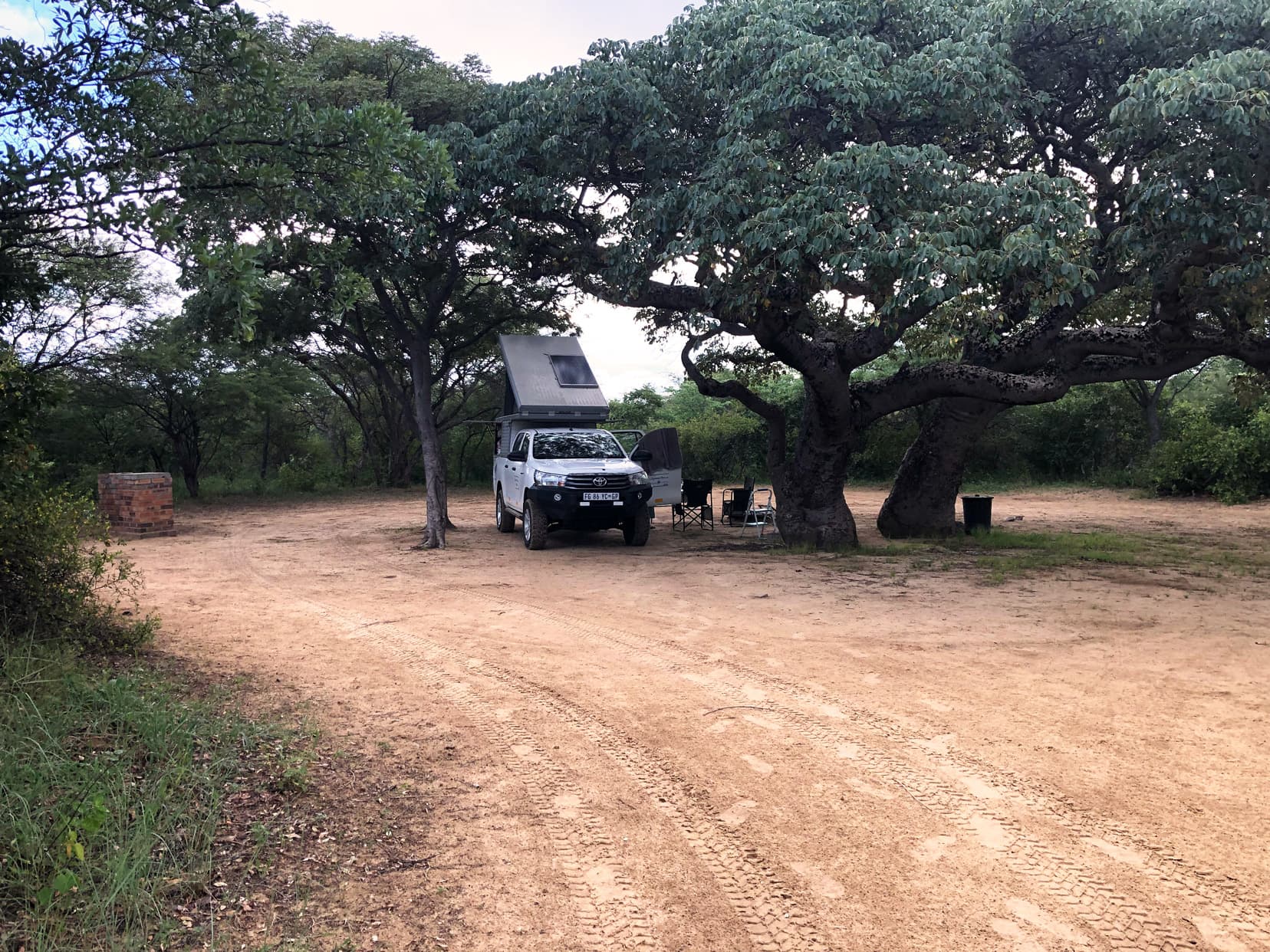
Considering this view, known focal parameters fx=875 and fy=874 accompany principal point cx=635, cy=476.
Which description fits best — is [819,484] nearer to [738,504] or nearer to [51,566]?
[738,504]

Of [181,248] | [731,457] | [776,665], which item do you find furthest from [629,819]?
[731,457]

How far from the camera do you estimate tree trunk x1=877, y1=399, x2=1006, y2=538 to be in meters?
13.4

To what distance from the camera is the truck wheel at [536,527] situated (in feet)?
41.5

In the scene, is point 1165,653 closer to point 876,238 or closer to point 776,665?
point 776,665

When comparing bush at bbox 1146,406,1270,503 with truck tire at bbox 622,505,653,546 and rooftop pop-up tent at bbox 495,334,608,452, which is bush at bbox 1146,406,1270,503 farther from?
rooftop pop-up tent at bbox 495,334,608,452

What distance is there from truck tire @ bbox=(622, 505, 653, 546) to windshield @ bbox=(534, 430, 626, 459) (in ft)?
3.63

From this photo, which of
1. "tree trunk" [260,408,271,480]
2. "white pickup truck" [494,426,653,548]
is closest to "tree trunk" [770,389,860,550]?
"white pickup truck" [494,426,653,548]

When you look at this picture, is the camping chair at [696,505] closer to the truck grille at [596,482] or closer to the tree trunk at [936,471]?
the truck grille at [596,482]

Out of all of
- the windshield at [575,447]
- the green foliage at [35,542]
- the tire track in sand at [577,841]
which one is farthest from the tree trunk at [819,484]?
the green foliage at [35,542]

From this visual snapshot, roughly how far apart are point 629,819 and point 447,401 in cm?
2569

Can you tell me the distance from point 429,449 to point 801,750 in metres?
10.5

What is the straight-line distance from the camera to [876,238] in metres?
8.31

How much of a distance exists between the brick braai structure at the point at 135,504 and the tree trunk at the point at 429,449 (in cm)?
479

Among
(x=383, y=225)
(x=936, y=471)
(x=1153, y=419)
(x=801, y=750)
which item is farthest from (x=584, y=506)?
(x=1153, y=419)
